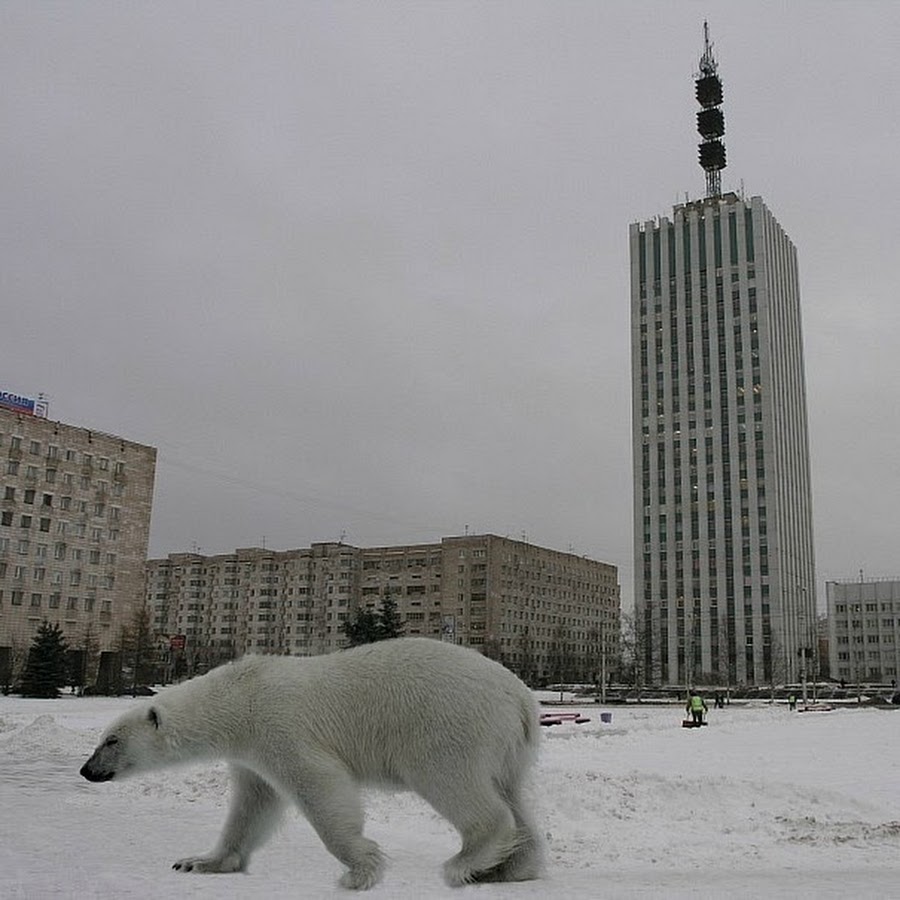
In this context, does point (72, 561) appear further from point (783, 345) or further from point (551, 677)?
point (783, 345)

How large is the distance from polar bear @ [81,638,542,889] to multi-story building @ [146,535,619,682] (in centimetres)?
11799

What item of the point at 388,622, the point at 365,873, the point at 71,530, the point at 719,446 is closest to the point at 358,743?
the point at 365,873

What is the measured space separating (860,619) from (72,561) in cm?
13159

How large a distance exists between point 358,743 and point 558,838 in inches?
145

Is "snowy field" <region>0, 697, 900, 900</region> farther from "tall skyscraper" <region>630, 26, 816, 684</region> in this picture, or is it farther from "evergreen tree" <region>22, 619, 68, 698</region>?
"tall skyscraper" <region>630, 26, 816, 684</region>

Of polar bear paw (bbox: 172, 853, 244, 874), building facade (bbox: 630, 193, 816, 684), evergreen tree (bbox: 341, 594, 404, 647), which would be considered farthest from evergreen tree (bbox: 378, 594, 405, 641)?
building facade (bbox: 630, 193, 816, 684)

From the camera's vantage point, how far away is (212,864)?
707cm

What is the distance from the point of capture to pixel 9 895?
20.3ft

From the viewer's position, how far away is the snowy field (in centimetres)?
653

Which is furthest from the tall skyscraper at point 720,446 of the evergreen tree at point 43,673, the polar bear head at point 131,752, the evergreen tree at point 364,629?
the polar bear head at point 131,752

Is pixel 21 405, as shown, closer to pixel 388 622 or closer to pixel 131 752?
pixel 388 622

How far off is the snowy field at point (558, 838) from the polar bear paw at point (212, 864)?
14cm

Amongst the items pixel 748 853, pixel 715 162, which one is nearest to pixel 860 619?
pixel 715 162

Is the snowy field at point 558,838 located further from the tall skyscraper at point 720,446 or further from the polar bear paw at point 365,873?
the tall skyscraper at point 720,446
